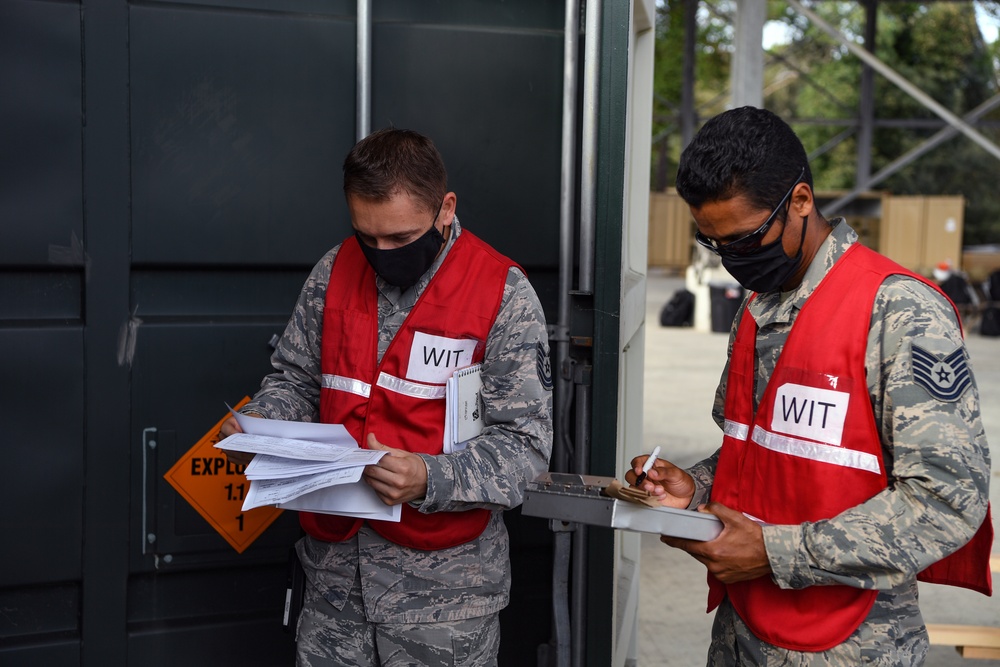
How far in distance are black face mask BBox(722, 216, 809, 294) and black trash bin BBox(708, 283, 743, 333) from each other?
35.3 feet

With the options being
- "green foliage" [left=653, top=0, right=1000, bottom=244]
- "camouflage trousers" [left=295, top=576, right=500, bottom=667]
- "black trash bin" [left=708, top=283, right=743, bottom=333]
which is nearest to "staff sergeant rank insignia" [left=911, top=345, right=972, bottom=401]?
"camouflage trousers" [left=295, top=576, right=500, bottom=667]

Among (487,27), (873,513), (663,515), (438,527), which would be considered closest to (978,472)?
(873,513)

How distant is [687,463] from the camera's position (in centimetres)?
601

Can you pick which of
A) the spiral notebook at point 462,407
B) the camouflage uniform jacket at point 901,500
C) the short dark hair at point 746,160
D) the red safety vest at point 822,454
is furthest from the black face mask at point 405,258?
the camouflage uniform jacket at point 901,500

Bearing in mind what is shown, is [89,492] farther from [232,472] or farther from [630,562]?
[630,562]

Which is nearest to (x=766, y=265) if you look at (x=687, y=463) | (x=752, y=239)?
(x=752, y=239)

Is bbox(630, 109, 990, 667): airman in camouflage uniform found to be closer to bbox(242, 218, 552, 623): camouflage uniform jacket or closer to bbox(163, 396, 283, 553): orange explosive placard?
bbox(242, 218, 552, 623): camouflage uniform jacket

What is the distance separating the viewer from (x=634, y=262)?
9.20ft

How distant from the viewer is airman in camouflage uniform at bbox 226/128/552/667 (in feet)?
5.45

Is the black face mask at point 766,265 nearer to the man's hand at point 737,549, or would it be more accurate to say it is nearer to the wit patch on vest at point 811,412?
the wit patch on vest at point 811,412

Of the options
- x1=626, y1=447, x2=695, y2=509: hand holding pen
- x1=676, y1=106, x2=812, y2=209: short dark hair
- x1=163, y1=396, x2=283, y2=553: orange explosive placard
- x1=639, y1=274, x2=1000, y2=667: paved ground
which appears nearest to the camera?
x1=676, y1=106, x2=812, y2=209: short dark hair

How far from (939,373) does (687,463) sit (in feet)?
15.8

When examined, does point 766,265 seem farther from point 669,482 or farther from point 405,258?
point 405,258

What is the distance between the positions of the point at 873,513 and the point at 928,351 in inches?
9.1
